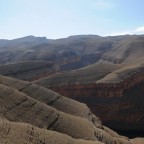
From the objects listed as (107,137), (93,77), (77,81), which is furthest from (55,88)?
(107,137)

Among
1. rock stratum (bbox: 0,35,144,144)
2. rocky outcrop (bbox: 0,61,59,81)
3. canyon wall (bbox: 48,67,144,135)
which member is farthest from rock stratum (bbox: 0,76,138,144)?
rocky outcrop (bbox: 0,61,59,81)

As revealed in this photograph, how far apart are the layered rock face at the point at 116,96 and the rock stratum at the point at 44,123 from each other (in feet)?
68.4

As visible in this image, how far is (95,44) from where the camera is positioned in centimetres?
17950

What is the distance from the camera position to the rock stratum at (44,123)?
29.5m

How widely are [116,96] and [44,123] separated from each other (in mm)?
36337

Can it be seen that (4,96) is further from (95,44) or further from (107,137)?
(95,44)

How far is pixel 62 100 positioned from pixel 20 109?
11112 millimetres

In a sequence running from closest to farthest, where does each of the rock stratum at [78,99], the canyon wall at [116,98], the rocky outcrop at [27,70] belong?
the rock stratum at [78,99], the canyon wall at [116,98], the rocky outcrop at [27,70]

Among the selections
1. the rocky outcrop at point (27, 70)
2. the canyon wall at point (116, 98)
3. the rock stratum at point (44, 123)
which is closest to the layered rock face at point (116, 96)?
the canyon wall at point (116, 98)

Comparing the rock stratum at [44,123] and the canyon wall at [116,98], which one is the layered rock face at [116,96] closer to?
the canyon wall at [116,98]

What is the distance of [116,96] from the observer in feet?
236

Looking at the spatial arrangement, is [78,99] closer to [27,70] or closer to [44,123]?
[27,70]

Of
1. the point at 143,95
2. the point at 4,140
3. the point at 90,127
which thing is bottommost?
the point at 143,95

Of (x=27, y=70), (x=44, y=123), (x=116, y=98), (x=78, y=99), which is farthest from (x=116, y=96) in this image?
(x=27, y=70)
